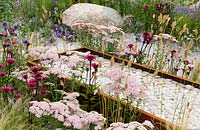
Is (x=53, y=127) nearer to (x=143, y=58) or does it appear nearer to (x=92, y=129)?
(x=92, y=129)

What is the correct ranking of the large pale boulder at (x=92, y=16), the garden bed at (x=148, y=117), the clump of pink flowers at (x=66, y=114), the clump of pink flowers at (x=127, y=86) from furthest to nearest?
the large pale boulder at (x=92, y=16), the garden bed at (x=148, y=117), the clump of pink flowers at (x=127, y=86), the clump of pink flowers at (x=66, y=114)

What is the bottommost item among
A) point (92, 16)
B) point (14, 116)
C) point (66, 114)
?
point (14, 116)

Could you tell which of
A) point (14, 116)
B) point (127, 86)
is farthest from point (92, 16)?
point (127, 86)

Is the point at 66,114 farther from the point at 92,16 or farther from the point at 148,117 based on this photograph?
the point at 92,16

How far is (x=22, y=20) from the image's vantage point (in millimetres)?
7711

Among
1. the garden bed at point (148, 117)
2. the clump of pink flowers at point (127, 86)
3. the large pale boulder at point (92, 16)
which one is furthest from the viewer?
the large pale boulder at point (92, 16)

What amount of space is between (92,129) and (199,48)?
4383 mm

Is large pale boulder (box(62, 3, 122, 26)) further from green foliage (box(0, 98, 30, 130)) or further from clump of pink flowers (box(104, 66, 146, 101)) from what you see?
clump of pink flowers (box(104, 66, 146, 101))

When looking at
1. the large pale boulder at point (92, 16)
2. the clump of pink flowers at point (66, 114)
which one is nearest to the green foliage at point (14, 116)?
the clump of pink flowers at point (66, 114)

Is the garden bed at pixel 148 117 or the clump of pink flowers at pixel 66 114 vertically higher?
the clump of pink flowers at pixel 66 114

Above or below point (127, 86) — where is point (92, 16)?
above

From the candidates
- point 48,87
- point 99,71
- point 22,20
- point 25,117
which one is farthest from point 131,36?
point 25,117

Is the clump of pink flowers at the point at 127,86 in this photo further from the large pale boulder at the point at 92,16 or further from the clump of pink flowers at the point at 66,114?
the large pale boulder at the point at 92,16

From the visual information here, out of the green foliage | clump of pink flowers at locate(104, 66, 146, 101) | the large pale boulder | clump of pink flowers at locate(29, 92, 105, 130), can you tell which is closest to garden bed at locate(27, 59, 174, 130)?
clump of pink flowers at locate(104, 66, 146, 101)
